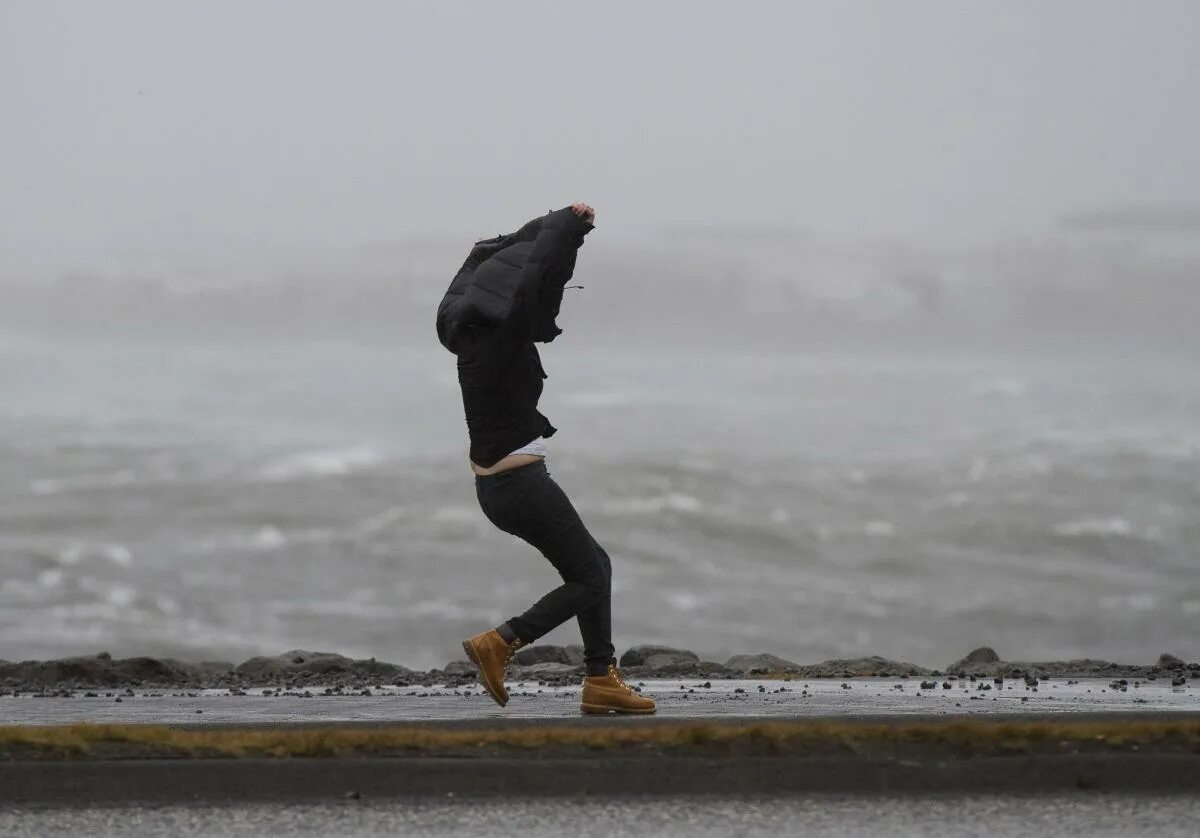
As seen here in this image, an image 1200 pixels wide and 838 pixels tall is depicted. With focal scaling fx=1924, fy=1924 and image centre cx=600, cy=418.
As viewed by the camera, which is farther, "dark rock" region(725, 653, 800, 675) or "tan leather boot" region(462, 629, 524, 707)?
"dark rock" region(725, 653, 800, 675)

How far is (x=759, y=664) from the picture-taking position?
57.9 feet

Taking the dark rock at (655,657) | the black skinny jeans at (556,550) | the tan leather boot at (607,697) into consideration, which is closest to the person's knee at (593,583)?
the black skinny jeans at (556,550)

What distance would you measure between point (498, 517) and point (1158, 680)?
24.3 feet

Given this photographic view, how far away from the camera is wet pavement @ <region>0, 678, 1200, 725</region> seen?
9641 mm

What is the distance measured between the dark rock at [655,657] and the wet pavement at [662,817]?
10775mm

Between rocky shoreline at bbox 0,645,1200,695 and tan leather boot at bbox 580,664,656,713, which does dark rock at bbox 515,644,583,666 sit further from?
tan leather boot at bbox 580,664,656,713

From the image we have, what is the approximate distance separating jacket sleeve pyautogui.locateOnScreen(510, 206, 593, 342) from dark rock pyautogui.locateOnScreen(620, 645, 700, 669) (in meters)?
8.18

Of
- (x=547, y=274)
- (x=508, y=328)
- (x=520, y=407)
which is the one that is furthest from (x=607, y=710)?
(x=547, y=274)

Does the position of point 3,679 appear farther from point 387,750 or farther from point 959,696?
point 387,750

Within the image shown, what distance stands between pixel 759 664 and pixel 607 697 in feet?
26.3

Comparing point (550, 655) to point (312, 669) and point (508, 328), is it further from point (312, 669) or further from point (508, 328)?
point (508, 328)

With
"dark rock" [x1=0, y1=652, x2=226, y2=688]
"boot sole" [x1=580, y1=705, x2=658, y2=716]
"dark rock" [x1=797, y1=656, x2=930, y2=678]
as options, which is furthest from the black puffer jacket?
"dark rock" [x1=0, y1=652, x2=226, y2=688]

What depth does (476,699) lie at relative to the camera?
38.7 ft

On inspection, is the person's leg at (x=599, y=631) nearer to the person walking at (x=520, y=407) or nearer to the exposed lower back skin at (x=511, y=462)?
the person walking at (x=520, y=407)
